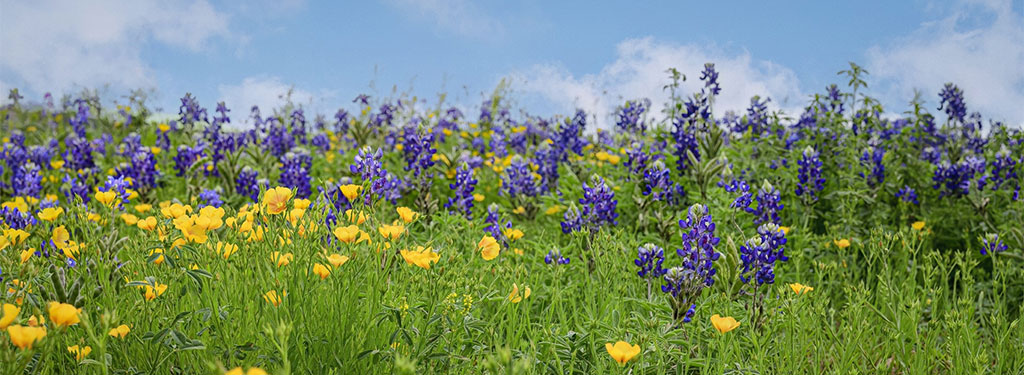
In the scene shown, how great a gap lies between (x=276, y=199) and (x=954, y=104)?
6561mm

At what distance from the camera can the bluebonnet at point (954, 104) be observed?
6.53 meters

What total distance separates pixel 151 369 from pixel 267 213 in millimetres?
590

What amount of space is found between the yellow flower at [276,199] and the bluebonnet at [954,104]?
6.43m

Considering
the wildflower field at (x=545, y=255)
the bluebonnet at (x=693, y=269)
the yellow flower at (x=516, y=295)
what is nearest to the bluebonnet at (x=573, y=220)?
the wildflower field at (x=545, y=255)

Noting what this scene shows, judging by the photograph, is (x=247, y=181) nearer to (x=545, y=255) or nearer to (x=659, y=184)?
(x=545, y=255)

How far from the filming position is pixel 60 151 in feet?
28.1

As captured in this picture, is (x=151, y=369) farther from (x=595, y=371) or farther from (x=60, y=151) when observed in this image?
(x=60, y=151)

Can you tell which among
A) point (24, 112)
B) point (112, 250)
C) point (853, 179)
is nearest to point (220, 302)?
point (112, 250)

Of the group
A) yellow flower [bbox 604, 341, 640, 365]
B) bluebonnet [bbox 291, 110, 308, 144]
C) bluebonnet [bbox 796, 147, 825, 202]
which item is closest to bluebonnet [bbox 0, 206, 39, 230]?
yellow flower [bbox 604, 341, 640, 365]

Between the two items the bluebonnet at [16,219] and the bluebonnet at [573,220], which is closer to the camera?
the bluebonnet at [16,219]

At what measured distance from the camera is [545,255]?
3867 mm

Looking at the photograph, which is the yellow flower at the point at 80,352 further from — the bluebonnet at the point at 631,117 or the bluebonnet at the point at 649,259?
the bluebonnet at the point at 631,117

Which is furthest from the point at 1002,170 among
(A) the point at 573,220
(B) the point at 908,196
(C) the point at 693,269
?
(C) the point at 693,269

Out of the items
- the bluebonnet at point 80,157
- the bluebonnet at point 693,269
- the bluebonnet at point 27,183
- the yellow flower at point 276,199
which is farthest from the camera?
the bluebonnet at point 80,157
